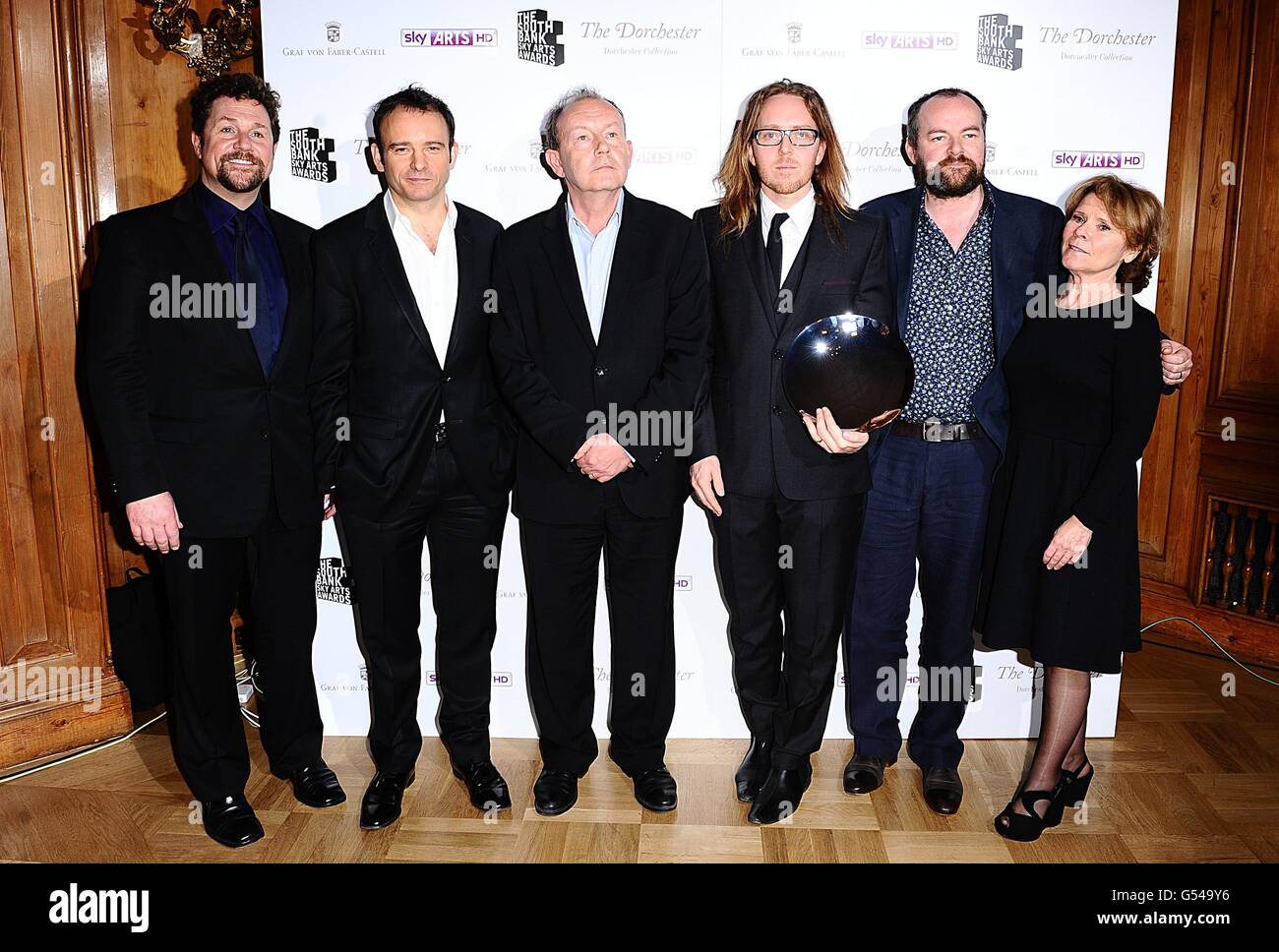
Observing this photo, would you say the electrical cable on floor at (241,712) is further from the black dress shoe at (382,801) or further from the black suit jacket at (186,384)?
the black suit jacket at (186,384)

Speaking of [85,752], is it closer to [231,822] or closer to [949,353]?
[231,822]

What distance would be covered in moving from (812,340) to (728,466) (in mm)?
414

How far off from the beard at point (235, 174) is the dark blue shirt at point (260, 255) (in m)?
0.06

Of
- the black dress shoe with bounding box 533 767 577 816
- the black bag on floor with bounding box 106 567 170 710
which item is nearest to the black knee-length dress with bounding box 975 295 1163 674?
the black dress shoe with bounding box 533 767 577 816

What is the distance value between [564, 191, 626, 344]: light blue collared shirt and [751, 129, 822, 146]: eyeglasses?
0.42 metres

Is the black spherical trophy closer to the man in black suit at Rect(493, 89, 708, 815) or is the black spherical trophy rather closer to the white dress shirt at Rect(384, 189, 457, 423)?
the man in black suit at Rect(493, 89, 708, 815)

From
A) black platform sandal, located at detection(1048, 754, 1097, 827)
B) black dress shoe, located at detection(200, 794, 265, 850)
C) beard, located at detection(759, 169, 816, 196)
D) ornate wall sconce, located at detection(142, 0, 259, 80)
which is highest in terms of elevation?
ornate wall sconce, located at detection(142, 0, 259, 80)

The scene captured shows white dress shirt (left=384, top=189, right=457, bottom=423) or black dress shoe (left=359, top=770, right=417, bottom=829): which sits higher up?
white dress shirt (left=384, top=189, right=457, bottom=423)

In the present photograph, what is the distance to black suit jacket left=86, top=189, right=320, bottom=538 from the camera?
270cm

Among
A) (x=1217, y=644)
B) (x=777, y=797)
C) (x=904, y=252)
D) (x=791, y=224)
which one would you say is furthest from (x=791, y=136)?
(x=1217, y=644)

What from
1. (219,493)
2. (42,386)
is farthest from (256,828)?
(42,386)

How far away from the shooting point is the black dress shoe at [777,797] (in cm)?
301

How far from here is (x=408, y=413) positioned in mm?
2844

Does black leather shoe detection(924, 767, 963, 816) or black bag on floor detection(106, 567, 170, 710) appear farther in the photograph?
black bag on floor detection(106, 567, 170, 710)
